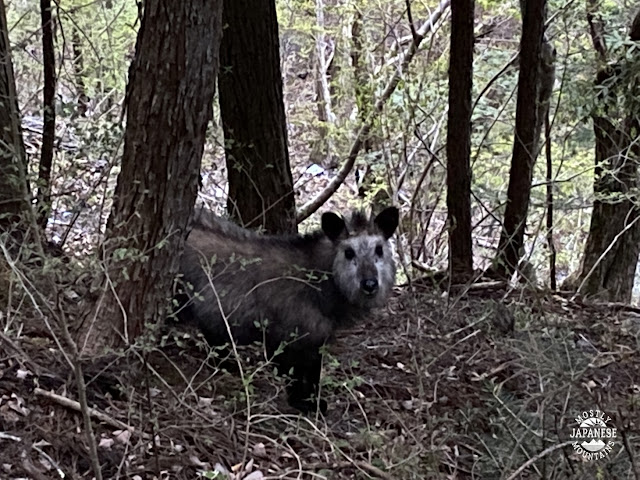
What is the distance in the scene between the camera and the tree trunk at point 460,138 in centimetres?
698

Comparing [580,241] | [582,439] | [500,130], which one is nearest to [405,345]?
[582,439]

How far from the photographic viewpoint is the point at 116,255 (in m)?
3.89

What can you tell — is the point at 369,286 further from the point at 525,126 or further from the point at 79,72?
the point at 79,72

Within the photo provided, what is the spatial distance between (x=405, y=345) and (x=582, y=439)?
2086mm

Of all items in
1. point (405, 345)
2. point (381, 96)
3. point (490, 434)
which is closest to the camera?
point (490, 434)

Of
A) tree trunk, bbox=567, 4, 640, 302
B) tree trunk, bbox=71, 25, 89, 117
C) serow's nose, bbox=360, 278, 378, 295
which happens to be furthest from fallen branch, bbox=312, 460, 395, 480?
tree trunk, bbox=71, 25, 89, 117

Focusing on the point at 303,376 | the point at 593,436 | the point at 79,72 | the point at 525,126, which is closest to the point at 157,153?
the point at 303,376

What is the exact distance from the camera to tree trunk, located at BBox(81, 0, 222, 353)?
13.8 ft

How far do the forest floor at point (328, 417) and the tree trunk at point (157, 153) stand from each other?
26 centimetres

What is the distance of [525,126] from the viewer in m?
7.41

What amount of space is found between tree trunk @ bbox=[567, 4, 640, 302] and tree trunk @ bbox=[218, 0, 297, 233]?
3.09 meters

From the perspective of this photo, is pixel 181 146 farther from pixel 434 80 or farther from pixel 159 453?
pixel 434 80

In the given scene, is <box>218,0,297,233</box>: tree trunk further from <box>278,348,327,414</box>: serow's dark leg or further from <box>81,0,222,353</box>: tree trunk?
<box>81,0,222,353</box>: tree trunk

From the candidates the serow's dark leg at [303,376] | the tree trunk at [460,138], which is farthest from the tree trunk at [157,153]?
the tree trunk at [460,138]
